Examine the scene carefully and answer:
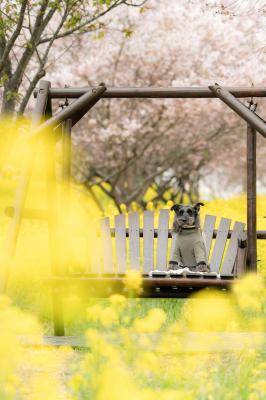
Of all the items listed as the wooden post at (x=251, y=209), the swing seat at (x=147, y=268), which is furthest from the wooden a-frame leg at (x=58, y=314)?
the wooden post at (x=251, y=209)

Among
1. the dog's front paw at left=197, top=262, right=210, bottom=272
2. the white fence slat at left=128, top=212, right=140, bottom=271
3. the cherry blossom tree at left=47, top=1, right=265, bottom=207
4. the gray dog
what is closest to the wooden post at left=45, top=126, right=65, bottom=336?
the white fence slat at left=128, top=212, right=140, bottom=271

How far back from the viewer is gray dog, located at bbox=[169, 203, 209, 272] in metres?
6.26

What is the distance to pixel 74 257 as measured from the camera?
6.49 meters

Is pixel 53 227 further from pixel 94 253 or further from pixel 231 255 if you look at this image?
pixel 231 255

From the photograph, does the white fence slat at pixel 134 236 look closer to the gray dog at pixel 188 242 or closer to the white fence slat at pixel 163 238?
the white fence slat at pixel 163 238

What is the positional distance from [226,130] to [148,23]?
3.10 m

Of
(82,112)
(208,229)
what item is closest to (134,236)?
(208,229)

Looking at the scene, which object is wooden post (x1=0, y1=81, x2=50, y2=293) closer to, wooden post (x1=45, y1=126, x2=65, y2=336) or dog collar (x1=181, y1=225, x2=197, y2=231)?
wooden post (x1=45, y1=126, x2=65, y2=336)

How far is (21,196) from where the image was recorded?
17.9 ft

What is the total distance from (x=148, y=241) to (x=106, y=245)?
347 mm

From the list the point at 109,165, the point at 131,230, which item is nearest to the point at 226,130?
the point at 109,165

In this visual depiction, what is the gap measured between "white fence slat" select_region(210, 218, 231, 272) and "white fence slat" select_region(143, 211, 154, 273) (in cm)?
50

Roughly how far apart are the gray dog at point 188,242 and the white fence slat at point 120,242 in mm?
450

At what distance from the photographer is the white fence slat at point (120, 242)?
6.57 meters
